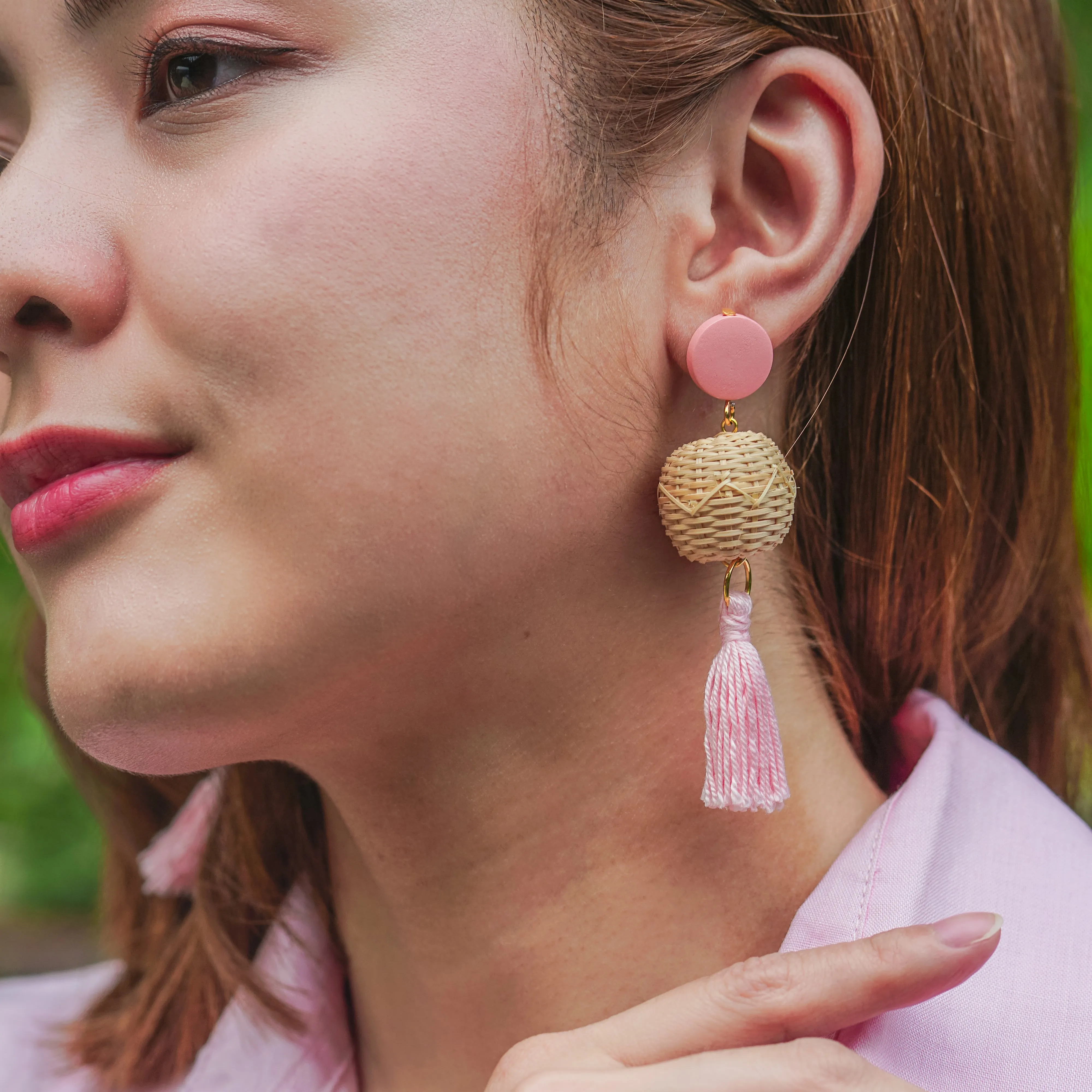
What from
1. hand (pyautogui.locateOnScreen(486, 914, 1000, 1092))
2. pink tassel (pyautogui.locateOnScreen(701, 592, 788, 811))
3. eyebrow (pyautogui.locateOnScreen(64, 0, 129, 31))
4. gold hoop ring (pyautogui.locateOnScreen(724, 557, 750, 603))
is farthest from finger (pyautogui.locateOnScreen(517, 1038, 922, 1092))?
eyebrow (pyautogui.locateOnScreen(64, 0, 129, 31))

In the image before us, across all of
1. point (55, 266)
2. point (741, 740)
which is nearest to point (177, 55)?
point (55, 266)

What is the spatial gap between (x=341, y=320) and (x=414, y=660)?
1.22 ft

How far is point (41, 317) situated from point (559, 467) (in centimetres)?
56

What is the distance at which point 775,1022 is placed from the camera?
1151mm

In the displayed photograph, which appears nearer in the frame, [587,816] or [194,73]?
[194,73]

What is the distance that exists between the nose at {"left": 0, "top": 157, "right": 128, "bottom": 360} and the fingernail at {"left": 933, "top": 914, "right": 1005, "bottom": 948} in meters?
0.99

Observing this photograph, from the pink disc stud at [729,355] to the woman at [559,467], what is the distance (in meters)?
0.05

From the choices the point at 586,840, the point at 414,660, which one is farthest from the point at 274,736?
the point at 586,840

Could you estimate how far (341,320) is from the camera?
3.92 ft

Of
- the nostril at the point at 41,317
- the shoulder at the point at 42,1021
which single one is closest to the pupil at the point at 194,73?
the nostril at the point at 41,317

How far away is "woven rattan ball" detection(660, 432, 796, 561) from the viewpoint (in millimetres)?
1268

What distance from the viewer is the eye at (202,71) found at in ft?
4.03

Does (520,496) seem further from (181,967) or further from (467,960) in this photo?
(181,967)

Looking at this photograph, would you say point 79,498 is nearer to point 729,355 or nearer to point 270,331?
point 270,331
